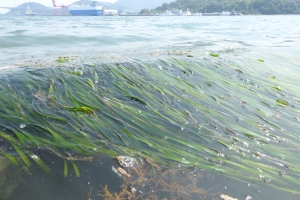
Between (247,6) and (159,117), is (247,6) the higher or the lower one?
the higher one

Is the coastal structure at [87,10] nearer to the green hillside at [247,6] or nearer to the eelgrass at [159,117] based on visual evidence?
the green hillside at [247,6]

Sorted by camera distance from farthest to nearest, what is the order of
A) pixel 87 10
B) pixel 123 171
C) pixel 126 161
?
1. pixel 87 10
2. pixel 126 161
3. pixel 123 171

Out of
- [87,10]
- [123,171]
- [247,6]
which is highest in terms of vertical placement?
[247,6]

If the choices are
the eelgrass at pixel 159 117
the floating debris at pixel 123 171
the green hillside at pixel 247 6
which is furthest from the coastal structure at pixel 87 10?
the floating debris at pixel 123 171

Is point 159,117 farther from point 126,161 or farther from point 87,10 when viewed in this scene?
point 87,10

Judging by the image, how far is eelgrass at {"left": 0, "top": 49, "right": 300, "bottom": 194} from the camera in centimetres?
214

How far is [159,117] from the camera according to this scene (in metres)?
2.80

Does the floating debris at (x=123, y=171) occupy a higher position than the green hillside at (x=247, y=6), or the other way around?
the green hillside at (x=247, y=6)

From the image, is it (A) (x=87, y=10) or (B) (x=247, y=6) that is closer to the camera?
(A) (x=87, y=10)

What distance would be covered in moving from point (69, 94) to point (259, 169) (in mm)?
2459

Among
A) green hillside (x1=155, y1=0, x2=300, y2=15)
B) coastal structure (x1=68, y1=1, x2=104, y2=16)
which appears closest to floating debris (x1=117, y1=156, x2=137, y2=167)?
coastal structure (x1=68, y1=1, x2=104, y2=16)

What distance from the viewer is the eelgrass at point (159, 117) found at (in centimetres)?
214

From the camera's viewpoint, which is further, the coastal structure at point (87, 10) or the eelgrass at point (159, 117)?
the coastal structure at point (87, 10)

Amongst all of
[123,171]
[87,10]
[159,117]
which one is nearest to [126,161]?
[123,171]
